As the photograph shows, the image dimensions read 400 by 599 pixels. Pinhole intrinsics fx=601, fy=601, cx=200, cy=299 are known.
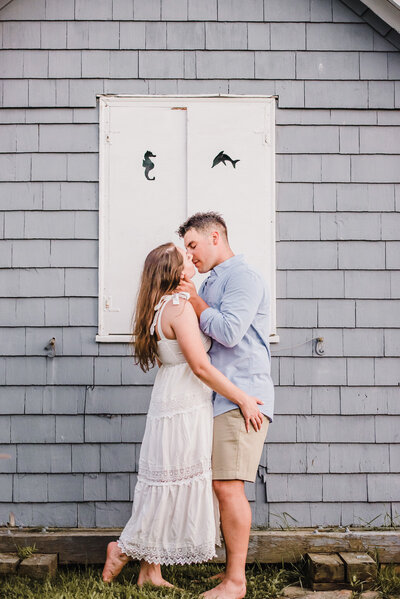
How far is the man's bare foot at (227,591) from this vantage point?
9.41 feet

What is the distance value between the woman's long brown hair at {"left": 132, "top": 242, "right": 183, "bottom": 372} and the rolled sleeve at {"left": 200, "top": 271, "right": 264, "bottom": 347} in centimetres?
23

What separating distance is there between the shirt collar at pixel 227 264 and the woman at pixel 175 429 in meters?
0.27

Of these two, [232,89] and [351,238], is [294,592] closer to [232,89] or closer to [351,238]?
[351,238]

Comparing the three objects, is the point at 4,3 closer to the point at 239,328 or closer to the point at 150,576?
the point at 239,328

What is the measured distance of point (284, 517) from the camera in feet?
12.7

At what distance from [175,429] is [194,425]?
3.7 inches

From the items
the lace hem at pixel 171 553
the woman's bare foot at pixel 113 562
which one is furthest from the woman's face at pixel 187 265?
the woman's bare foot at pixel 113 562

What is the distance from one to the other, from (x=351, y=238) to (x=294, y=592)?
2180 mm

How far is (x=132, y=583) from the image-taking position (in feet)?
10.5

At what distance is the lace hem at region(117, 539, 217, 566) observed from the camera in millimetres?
2814

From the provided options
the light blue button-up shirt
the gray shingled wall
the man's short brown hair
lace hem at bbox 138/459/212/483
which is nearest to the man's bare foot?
lace hem at bbox 138/459/212/483

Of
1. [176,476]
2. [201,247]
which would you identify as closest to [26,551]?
[176,476]

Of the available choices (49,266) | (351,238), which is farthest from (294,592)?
(49,266)

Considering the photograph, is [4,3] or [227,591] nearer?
[227,591]
